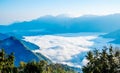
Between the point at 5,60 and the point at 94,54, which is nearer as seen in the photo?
the point at 94,54

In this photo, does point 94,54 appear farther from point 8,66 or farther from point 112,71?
point 8,66

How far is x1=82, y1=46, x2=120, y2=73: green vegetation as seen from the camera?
Answer: 187 ft

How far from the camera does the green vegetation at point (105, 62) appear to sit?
5709 cm

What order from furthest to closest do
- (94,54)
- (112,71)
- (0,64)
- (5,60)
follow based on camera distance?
(5,60) < (0,64) < (94,54) < (112,71)

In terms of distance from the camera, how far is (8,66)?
76062 millimetres

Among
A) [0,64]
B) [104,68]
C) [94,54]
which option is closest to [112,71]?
[104,68]

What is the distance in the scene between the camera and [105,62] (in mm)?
58531

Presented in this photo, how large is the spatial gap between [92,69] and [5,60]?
23256mm

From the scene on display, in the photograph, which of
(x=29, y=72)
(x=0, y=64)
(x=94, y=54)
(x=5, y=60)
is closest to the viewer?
(x=94, y=54)

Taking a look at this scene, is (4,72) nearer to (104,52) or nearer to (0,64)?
(0,64)

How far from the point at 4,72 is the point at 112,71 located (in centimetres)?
2867

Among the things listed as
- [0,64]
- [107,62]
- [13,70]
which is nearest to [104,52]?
[107,62]

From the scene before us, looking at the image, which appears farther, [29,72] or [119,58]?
[29,72]

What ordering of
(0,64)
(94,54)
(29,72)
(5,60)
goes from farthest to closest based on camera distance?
(29,72)
(5,60)
(0,64)
(94,54)
